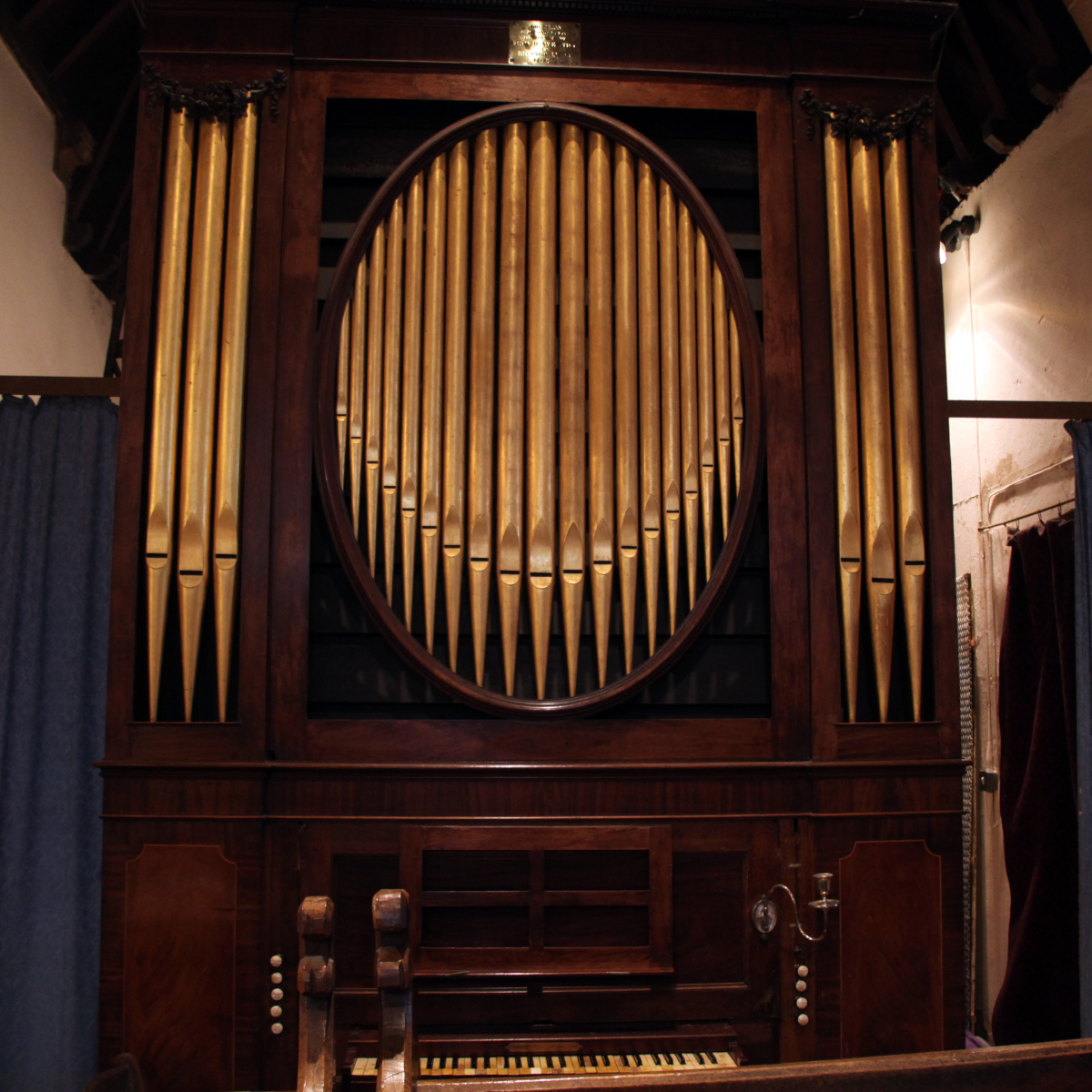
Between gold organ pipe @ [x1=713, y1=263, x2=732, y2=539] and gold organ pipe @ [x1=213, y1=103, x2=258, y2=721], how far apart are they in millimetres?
1735

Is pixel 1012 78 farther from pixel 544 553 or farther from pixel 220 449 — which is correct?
pixel 220 449

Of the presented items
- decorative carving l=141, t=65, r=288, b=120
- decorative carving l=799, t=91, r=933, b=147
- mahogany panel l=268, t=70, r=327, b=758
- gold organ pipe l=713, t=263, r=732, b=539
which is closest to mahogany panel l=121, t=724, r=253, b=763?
mahogany panel l=268, t=70, r=327, b=758

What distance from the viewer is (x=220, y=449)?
345 centimetres

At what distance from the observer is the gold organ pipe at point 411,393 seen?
3.47m

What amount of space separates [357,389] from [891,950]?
2720 millimetres

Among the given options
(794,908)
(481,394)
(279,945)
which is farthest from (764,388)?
(279,945)

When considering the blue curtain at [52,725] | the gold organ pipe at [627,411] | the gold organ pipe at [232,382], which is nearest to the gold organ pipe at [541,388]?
the gold organ pipe at [627,411]

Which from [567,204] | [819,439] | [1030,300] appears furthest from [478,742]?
[1030,300]

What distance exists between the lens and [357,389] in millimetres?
3531

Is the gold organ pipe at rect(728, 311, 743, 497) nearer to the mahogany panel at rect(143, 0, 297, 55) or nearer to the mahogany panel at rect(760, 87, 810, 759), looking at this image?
the mahogany panel at rect(760, 87, 810, 759)

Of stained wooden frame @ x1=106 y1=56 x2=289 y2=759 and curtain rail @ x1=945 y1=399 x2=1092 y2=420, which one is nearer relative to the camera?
stained wooden frame @ x1=106 y1=56 x2=289 y2=759

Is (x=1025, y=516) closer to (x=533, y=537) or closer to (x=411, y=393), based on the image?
(x=533, y=537)

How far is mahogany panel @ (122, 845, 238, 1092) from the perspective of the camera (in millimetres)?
3156

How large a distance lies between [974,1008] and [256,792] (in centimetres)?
461
